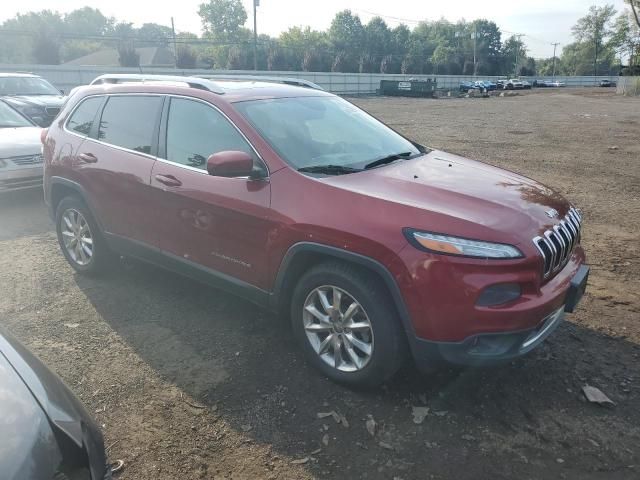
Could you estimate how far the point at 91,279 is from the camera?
198 inches

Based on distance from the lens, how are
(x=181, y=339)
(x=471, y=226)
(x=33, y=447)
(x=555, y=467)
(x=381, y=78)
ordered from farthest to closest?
(x=381, y=78)
(x=181, y=339)
(x=471, y=226)
(x=555, y=467)
(x=33, y=447)

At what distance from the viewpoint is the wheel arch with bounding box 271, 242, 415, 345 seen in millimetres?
2873

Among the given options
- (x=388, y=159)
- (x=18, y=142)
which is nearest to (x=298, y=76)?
(x=18, y=142)

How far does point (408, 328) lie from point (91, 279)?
3.45 metres

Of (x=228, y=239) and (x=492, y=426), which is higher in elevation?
(x=228, y=239)

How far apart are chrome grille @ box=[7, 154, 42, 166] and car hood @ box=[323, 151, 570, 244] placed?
6.22 m

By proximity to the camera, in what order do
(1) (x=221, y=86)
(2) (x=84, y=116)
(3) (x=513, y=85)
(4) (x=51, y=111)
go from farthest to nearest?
(3) (x=513, y=85), (4) (x=51, y=111), (2) (x=84, y=116), (1) (x=221, y=86)

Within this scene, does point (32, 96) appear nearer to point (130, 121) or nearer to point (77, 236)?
point (77, 236)

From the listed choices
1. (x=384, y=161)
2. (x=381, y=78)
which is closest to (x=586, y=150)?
(x=384, y=161)

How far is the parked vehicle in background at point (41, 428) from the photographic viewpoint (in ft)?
5.68

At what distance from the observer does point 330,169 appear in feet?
11.3

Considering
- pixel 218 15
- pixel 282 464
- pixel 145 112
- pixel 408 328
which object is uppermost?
pixel 218 15

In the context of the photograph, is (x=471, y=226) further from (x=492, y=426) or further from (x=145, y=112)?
(x=145, y=112)

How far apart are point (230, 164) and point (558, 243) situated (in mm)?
2037
